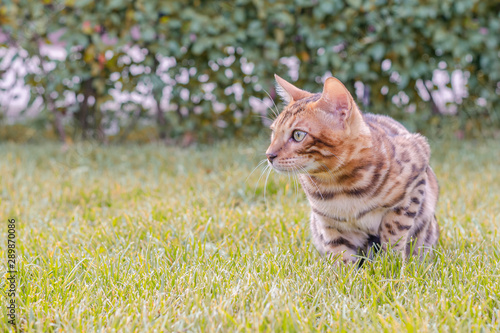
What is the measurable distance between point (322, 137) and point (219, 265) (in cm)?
69

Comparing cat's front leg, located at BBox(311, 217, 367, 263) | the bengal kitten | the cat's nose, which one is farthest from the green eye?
cat's front leg, located at BBox(311, 217, 367, 263)

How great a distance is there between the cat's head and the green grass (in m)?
0.42

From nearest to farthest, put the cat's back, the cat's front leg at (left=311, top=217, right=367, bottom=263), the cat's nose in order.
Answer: the cat's nose < the cat's front leg at (left=311, top=217, right=367, bottom=263) < the cat's back

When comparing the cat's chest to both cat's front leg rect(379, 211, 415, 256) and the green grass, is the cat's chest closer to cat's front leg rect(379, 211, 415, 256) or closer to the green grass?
cat's front leg rect(379, 211, 415, 256)

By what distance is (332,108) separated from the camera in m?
1.81

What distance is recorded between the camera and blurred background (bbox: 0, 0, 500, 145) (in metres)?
4.57

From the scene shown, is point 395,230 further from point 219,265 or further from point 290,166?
point 219,265

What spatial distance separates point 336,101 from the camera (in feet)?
5.87

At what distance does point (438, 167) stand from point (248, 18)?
93.8 inches

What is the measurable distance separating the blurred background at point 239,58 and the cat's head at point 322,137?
9.57 feet

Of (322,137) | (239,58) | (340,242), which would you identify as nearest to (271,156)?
(322,137)

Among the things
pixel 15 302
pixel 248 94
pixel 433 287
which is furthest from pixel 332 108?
pixel 248 94

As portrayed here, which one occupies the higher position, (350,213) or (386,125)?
(386,125)

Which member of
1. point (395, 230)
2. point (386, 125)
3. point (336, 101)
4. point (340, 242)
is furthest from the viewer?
point (386, 125)
